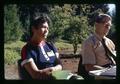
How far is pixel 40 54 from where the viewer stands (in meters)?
4.25

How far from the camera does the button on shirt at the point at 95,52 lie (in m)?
4.28

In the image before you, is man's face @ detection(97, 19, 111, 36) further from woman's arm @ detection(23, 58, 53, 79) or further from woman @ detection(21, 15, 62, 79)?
woman's arm @ detection(23, 58, 53, 79)

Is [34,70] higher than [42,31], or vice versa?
[42,31]

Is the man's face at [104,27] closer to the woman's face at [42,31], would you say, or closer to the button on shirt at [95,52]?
the button on shirt at [95,52]

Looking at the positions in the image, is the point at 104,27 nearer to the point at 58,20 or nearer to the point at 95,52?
the point at 95,52

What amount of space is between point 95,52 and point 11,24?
1047 millimetres

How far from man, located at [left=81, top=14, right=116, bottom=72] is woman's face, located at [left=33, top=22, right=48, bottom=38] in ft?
1.57

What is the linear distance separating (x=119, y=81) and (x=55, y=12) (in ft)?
3.70

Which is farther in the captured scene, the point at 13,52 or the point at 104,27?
the point at 104,27

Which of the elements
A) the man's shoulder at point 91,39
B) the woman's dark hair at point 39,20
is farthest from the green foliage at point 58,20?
the man's shoulder at point 91,39

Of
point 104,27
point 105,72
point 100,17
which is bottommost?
point 105,72

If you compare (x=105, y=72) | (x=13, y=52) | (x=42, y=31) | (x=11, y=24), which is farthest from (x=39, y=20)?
(x=105, y=72)

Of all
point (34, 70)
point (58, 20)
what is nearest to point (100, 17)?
point (58, 20)

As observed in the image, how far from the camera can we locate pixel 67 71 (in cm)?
421
